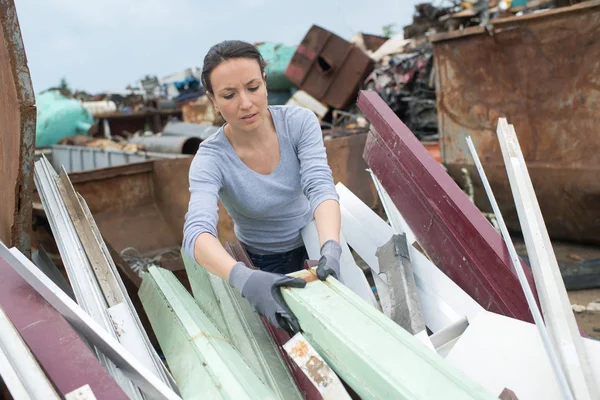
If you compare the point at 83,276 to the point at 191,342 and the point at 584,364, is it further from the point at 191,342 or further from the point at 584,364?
the point at 584,364

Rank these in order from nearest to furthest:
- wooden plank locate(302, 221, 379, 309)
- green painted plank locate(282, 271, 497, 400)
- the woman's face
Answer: green painted plank locate(282, 271, 497, 400)
the woman's face
wooden plank locate(302, 221, 379, 309)

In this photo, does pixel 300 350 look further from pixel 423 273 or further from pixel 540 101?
pixel 540 101

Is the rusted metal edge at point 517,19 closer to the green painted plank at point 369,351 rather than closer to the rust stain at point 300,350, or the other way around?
the green painted plank at point 369,351

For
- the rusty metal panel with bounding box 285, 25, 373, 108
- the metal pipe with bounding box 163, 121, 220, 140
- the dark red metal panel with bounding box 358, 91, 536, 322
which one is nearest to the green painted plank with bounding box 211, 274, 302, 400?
the dark red metal panel with bounding box 358, 91, 536, 322

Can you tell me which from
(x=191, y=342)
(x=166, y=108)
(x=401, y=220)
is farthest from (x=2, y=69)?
(x=166, y=108)

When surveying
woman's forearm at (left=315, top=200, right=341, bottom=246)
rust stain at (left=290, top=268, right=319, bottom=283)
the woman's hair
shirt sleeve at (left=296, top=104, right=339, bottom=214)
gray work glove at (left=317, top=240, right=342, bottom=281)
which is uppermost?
the woman's hair

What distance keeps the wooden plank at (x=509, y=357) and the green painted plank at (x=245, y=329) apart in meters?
0.50

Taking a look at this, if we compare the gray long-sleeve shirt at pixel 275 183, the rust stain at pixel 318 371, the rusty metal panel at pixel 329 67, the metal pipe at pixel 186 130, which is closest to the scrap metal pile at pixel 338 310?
the rust stain at pixel 318 371

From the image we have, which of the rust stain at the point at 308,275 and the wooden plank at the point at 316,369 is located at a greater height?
the rust stain at the point at 308,275

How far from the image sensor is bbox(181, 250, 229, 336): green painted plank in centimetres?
180

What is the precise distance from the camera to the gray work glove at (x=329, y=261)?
4.83 feet

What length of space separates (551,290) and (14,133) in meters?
1.84

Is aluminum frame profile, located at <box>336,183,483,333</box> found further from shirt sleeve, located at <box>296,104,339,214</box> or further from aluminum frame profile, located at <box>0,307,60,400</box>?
aluminum frame profile, located at <box>0,307,60,400</box>

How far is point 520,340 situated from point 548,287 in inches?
6.4
